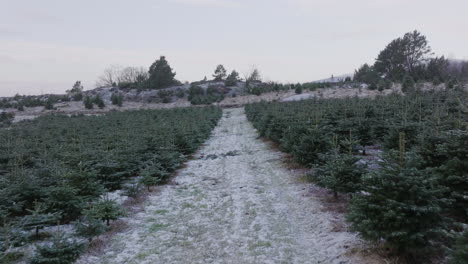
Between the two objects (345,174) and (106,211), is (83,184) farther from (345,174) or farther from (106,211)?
(345,174)

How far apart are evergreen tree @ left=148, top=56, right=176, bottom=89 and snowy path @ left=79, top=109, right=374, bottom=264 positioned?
183 ft

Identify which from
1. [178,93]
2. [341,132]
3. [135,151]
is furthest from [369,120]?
[178,93]

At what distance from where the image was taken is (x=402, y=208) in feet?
13.5

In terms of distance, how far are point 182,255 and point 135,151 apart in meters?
6.79

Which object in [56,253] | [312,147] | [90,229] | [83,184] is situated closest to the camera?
[56,253]

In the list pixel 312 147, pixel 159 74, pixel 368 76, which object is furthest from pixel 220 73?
pixel 312 147

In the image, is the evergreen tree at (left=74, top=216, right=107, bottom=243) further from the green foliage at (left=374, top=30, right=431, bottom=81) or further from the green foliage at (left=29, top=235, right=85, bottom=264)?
the green foliage at (left=374, top=30, right=431, bottom=81)

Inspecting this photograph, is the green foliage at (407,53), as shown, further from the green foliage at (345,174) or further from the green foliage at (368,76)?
the green foliage at (345,174)

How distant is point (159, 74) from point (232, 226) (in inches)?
2393

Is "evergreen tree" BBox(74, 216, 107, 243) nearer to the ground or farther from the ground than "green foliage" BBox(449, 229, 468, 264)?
nearer to the ground

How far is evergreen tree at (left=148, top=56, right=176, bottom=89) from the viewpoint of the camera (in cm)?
6366

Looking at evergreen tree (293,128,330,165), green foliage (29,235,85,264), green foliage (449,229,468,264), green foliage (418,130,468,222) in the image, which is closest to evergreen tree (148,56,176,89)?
evergreen tree (293,128,330,165)

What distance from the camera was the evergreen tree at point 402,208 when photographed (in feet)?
13.4

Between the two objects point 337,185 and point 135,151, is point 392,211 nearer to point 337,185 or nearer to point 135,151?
point 337,185
